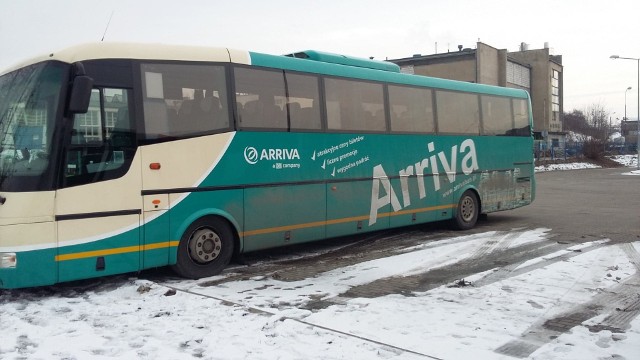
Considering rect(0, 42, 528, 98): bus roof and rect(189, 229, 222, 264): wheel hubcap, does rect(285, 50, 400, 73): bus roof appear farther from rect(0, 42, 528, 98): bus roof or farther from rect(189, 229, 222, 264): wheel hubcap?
rect(189, 229, 222, 264): wheel hubcap

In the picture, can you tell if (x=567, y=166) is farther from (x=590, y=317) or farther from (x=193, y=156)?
(x=193, y=156)

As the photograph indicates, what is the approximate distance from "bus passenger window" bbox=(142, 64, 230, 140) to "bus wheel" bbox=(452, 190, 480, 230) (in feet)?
21.6

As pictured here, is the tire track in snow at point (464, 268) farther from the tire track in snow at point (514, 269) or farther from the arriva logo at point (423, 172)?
the arriva logo at point (423, 172)

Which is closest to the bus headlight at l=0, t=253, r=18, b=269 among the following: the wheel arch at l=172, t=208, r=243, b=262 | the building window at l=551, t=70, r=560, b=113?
the wheel arch at l=172, t=208, r=243, b=262

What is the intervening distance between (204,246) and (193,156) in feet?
4.19

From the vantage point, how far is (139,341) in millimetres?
5074

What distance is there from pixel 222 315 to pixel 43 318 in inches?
73.2

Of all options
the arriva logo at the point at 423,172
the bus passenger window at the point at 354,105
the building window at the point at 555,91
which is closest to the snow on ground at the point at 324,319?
the arriva logo at the point at 423,172

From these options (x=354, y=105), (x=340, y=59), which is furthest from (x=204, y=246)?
(x=340, y=59)

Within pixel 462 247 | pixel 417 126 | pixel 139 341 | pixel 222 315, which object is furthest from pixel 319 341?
pixel 417 126

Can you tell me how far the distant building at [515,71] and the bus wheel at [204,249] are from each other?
40.9 meters

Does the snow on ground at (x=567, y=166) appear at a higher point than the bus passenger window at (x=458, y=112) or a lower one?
lower

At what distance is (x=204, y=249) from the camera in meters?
7.72

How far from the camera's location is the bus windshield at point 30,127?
632cm
